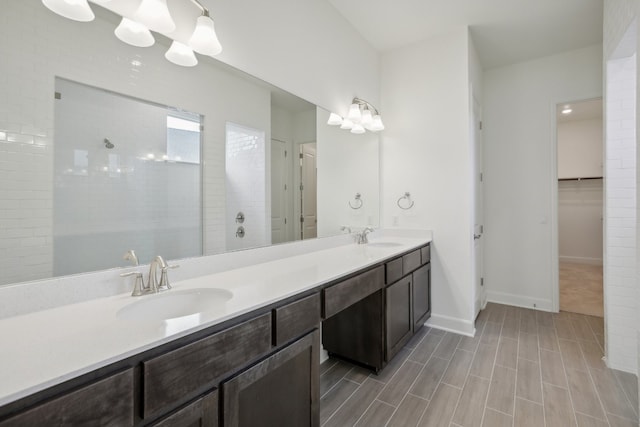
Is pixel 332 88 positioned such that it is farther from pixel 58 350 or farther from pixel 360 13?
pixel 58 350

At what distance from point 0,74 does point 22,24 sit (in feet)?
0.65

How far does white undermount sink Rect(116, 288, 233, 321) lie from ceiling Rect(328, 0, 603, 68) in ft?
8.13

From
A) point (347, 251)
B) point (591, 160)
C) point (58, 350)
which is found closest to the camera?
point (58, 350)

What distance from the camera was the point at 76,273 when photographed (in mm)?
1082

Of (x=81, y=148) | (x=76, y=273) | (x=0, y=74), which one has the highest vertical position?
(x=0, y=74)

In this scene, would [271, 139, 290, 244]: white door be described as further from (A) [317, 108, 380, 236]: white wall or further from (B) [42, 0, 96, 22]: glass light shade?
(B) [42, 0, 96, 22]: glass light shade

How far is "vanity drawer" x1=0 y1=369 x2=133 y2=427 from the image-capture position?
0.58 m

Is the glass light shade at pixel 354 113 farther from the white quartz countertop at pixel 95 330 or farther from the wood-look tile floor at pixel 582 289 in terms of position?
the wood-look tile floor at pixel 582 289

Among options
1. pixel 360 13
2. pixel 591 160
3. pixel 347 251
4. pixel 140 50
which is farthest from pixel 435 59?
→ pixel 591 160

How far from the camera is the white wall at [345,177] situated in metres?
2.40

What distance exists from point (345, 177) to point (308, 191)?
60cm

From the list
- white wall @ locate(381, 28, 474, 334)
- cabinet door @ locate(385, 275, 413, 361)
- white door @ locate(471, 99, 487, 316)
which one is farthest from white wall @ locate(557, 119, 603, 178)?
cabinet door @ locate(385, 275, 413, 361)

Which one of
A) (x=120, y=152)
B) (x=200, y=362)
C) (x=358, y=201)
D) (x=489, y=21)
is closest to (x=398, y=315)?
(x=358, y=201)

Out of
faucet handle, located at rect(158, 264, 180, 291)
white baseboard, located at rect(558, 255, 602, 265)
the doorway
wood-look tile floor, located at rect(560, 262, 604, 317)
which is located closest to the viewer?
faucet handle, located at rect(158, 264, 180, 291)
